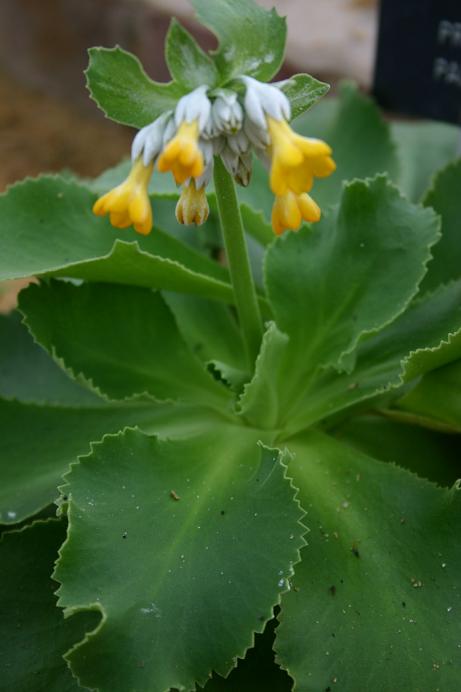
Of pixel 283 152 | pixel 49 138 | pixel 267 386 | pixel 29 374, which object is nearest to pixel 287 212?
pixel 283 152

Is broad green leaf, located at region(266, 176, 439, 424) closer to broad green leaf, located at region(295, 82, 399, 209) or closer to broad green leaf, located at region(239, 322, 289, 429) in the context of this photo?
broad green leaf, located at region(239, 322, 289, 429)

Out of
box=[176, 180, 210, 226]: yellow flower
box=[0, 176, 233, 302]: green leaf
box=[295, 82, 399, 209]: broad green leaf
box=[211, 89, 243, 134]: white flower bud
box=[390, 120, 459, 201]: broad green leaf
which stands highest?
box=[211, 89, 243, 134]: white flower bud

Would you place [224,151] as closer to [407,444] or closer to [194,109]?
[194,109]

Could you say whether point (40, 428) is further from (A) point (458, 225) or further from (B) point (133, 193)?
(A) point (458, 225)

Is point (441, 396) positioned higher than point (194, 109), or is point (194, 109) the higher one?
point (194, 109)

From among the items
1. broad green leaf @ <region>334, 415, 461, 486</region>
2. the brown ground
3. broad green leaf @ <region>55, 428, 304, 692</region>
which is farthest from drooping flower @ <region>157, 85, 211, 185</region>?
the brown ground

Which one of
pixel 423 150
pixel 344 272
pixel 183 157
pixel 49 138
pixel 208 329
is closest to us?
pixel 183 157

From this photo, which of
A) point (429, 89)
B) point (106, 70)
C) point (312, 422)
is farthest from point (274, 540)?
point (429, 89)

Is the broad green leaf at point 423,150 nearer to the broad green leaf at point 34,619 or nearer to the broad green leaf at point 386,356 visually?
the broad green leaf at point 386,356
